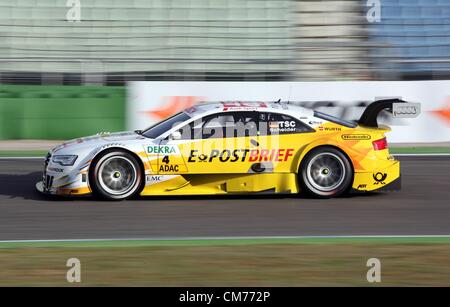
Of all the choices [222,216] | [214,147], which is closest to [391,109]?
[214,147]

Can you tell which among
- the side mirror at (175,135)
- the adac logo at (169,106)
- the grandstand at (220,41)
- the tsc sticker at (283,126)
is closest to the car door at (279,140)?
the tsc sticker at (283,126)

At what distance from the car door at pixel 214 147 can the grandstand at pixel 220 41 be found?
23.6 ft

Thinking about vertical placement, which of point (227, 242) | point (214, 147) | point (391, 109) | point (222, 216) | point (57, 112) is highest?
point (57, 112)

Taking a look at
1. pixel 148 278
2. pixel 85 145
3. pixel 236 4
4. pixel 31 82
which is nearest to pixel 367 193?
pixel 85 145

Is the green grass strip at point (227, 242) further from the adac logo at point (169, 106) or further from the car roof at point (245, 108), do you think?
the adac logo at point (169, 106)

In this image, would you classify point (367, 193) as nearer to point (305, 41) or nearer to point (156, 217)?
point (156, 217)

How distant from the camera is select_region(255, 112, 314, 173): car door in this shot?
10.2m

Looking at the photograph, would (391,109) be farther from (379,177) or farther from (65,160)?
(65,160)

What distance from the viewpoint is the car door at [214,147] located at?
10.1 m

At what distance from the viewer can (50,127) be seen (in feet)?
54.2

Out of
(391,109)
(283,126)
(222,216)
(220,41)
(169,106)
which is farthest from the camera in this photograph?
(220,41)

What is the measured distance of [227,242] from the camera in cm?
805

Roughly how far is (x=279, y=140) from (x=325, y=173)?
681mm
